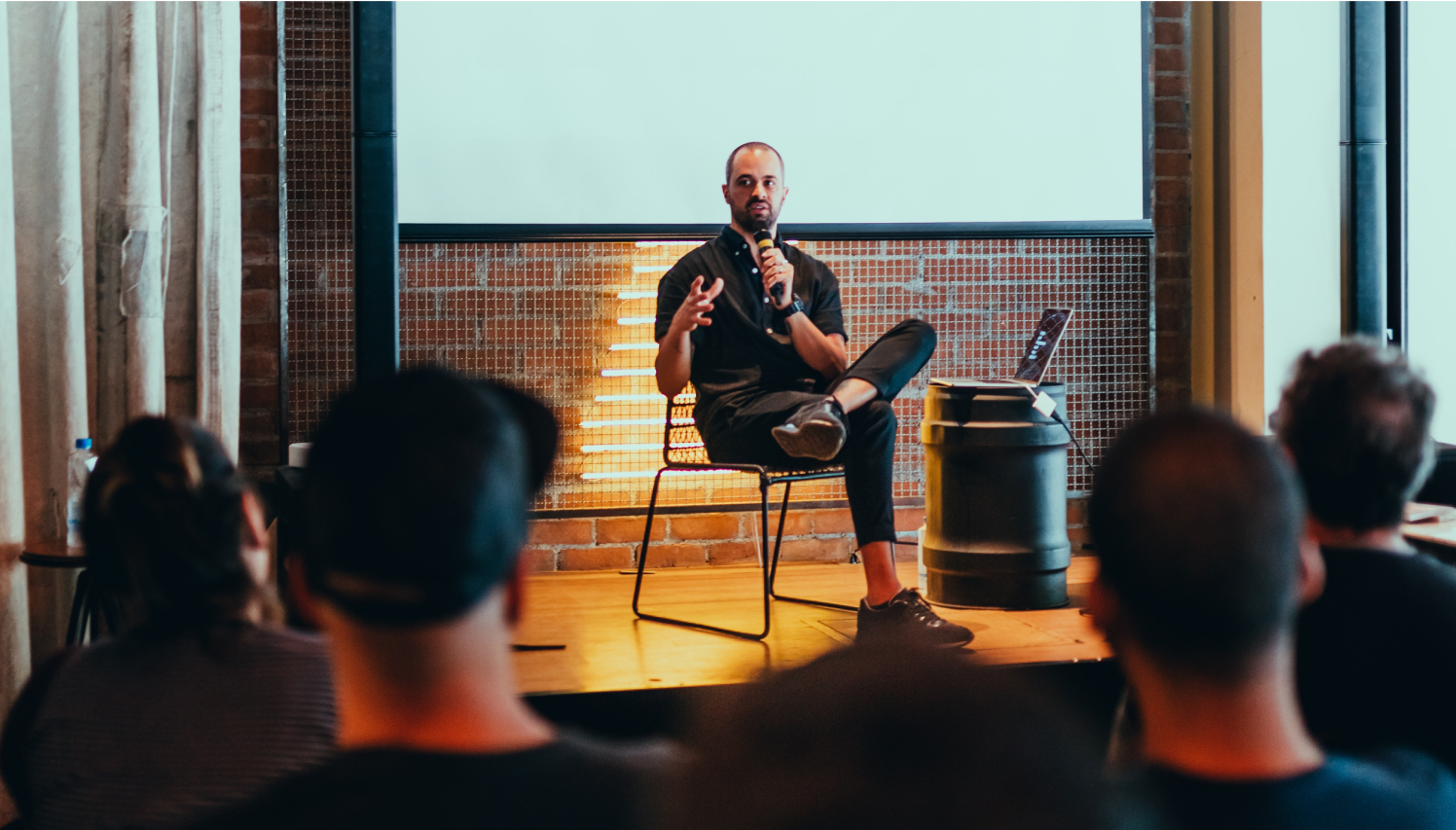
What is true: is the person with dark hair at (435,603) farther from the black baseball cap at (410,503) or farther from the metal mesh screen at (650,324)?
the metal mesh screen at (650,324)

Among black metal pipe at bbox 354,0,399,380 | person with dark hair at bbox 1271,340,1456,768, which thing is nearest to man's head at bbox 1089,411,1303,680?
person with dark hair at bbox 1271,340,1456,768

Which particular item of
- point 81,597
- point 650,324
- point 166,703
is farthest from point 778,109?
point 166,703

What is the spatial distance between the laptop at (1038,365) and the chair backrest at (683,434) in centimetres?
65

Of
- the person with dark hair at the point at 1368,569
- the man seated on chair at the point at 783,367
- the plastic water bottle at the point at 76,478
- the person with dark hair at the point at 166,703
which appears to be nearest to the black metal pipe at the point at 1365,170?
the man seated on chair at the point at 783,367

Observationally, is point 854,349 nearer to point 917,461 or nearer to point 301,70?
point 917,461

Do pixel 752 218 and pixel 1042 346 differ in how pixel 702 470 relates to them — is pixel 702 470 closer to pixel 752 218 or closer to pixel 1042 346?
pixel 752 218

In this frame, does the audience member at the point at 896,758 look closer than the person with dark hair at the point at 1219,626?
Yes

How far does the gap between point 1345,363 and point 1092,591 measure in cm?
60

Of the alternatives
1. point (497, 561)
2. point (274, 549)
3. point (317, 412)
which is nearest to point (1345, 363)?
point (497, 561)

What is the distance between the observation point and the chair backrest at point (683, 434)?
3082 millimetres

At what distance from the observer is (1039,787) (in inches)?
→ 16.7

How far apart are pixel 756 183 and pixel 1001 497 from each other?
102 cm

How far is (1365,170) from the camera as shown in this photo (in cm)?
387

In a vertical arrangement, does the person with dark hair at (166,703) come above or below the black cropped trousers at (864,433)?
below
